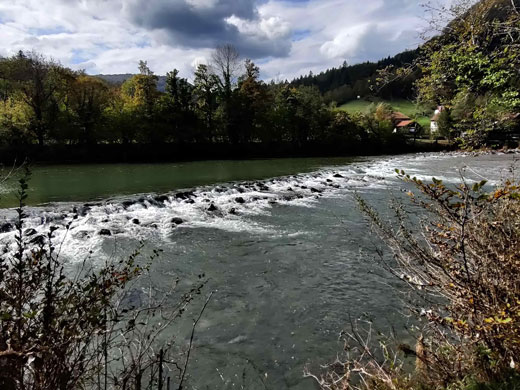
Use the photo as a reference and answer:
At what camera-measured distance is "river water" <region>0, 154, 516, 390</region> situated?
180 inches

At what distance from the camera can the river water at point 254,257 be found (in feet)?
15.0

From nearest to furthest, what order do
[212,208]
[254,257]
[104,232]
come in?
1. [254,257]
2. [104,232]
3. [212,208]

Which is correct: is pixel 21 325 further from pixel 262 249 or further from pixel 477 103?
pixel 262 249

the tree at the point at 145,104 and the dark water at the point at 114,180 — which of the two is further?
the tree at the point at 145,104

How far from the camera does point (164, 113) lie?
122 feet

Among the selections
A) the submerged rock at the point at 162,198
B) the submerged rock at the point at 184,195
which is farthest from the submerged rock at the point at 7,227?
the submerged rock at the point at 184,195

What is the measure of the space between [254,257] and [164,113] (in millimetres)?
32991

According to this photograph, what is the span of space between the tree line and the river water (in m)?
19.3

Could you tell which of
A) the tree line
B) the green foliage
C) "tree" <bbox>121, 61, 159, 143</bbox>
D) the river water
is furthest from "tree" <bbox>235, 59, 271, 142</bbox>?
the green foliage

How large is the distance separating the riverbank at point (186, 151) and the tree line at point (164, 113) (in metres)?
0.84

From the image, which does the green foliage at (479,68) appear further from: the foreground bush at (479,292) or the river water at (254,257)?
the foreground bush at (479,292)

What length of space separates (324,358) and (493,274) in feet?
8.71

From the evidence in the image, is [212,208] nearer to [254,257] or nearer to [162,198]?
[162,198]

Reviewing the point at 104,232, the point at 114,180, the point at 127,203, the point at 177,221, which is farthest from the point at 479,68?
the point at 114,180
